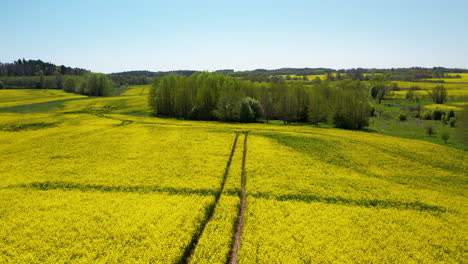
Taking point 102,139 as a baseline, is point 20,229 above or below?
below

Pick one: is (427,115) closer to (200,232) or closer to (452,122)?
(452,122)

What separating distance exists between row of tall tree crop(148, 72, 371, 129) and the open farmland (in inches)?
939

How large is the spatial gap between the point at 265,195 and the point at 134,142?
27.6 m

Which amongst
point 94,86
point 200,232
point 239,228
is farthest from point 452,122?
point 94,86

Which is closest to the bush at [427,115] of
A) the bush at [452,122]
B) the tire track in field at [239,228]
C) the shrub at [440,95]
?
the bush at [452,122]

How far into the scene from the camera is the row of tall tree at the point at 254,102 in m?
66.2

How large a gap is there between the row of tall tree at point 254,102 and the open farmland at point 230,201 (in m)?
23.9

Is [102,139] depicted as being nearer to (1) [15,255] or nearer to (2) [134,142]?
(2) [134,142]

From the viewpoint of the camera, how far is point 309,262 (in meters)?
15.6

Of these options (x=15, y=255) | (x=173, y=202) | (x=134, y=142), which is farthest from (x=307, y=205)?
(x=134, y=142)

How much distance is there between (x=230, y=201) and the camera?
2283cm

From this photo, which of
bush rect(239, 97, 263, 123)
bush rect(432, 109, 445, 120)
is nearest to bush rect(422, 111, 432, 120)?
bush rect(432, 109, 445, 120)

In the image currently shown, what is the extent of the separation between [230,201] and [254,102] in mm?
50530

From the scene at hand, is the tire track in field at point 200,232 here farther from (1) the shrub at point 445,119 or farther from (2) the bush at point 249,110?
(1) the shrub at point 445,119
